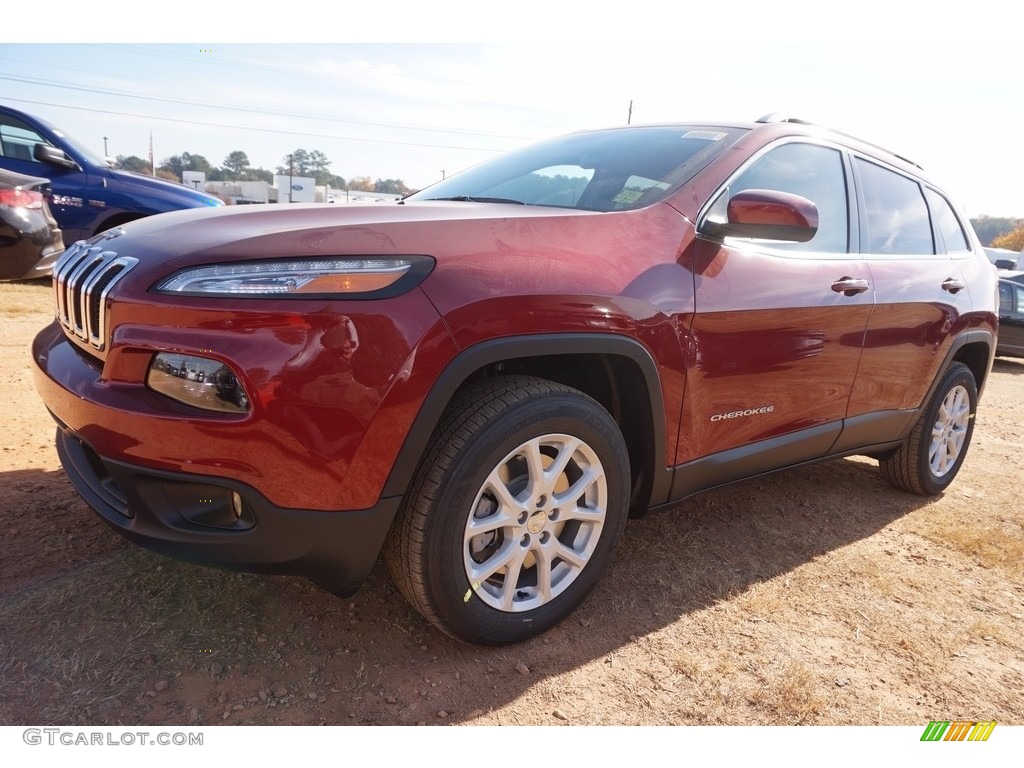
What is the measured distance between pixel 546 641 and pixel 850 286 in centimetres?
189

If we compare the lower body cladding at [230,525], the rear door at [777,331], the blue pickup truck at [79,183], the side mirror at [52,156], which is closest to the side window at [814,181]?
the rear door at [777,331]

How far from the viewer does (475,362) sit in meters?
1.88

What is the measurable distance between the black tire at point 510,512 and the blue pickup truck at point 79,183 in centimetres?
654

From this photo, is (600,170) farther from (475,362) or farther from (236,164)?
(236,164)

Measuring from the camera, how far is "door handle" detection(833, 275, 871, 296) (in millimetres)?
2890

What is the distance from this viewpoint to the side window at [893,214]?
3252 mm

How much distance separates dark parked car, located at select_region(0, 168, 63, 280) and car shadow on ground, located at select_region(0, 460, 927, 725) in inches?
100

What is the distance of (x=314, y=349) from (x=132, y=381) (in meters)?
0.50

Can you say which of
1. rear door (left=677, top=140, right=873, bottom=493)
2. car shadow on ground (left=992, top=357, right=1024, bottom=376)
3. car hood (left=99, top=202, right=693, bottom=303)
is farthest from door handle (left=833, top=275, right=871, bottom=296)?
Answer: car shadow on ground (left=992, top=357, right=1024, bottom=376)

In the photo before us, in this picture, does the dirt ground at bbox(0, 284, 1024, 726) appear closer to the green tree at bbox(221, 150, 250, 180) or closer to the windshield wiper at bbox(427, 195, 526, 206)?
the windshield wiper at bbox(427, 195, 526, 206)

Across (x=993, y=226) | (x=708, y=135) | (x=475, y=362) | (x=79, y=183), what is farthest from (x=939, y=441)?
(x=993, y=226)

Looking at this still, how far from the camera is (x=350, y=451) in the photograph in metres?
1.75

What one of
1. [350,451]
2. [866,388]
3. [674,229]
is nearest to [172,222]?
[350,451]

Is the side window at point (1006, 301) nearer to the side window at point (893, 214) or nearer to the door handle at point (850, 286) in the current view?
the side window at point (893, 214)
